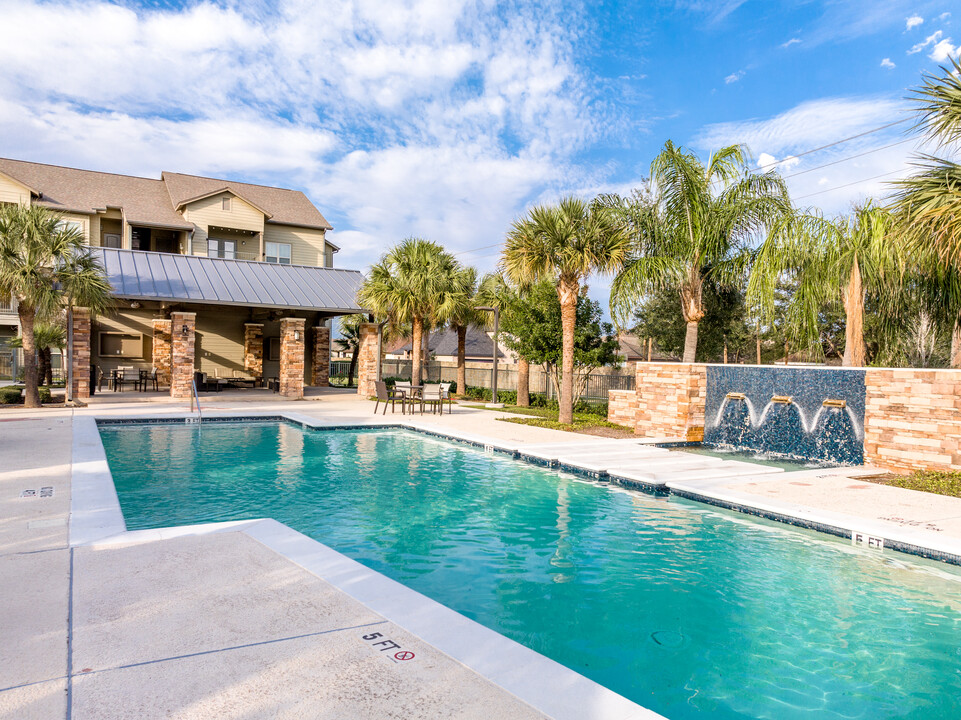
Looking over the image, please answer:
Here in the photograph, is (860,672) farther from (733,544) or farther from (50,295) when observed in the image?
(50,295)

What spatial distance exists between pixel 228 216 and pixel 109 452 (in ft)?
70.2

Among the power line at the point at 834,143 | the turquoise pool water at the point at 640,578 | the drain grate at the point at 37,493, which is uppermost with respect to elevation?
the power line at the point at 834,143

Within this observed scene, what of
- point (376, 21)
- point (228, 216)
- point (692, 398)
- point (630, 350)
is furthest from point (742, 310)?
point (630, 350)

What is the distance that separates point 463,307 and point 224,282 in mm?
8205

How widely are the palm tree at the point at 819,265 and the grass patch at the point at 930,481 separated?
5.26 meters

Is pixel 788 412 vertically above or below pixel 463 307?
below

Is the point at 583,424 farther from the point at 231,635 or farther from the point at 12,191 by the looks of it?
the point at 12,191

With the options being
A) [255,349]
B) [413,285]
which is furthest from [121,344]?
[413,285]

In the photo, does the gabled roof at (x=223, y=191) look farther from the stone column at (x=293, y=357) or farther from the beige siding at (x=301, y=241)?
the stone column at (x=293, y=357)

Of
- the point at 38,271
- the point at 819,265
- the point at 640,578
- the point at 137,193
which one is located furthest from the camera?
the point at 137,193

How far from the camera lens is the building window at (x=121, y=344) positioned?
85.5 feet

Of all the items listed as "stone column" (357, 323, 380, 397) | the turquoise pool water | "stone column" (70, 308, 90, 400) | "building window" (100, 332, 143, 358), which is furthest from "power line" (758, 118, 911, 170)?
"building window" (100, 332, 143, 358)

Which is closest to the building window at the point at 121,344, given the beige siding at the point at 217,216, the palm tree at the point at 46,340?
the palm tree at the point at 46,340

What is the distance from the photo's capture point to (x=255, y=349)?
28016 millimetres
